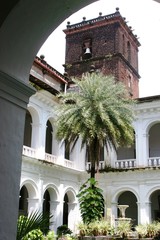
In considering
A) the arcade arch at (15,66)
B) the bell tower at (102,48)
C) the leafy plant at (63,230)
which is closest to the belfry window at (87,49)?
the bell tower at (102,48)

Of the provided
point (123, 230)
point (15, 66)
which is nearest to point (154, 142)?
point (123, 230)

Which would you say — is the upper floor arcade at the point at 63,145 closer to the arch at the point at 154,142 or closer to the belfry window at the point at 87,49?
the arch at the point at 154,142

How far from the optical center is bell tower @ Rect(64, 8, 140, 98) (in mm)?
31281

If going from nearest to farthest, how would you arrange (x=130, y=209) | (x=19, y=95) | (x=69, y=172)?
(x=19, y=95), (x=69, y=172), (x=130, y=209)

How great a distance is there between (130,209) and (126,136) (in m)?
9.65

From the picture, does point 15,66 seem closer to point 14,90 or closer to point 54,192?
point 14,90

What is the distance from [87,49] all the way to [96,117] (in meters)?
14.9

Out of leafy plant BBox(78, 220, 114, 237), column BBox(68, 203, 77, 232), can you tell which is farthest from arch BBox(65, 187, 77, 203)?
leafy plant BBox(78, 220, 114, 237)

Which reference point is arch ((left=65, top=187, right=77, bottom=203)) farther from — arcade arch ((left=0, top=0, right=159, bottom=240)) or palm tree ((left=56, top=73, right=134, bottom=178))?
arcade arch ((left=0, top=0, right=159, bottom=240))

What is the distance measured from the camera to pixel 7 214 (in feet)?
10.9

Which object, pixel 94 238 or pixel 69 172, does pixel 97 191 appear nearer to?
pixel 94 238

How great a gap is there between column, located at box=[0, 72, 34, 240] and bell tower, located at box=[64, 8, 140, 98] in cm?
2678

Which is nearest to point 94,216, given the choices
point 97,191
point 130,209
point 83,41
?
point 97,191

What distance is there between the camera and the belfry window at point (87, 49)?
106 ft
